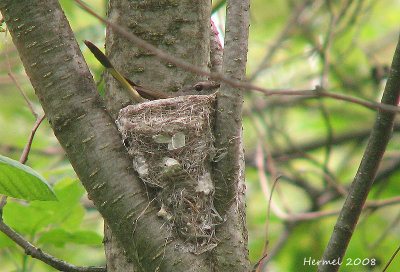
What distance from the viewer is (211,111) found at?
7.70ft

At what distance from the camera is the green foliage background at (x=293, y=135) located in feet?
10.1

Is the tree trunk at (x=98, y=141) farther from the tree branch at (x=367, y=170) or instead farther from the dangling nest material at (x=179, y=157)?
the tree branch at (x=367, y=170)

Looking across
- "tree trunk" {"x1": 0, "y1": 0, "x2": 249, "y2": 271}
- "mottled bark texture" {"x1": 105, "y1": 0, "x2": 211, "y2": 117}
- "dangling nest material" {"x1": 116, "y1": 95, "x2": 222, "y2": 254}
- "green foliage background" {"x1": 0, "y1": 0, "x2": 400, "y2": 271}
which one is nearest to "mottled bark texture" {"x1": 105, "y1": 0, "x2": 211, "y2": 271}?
"mottled bark texture" {"x1": 105, "y1": 0, "x2": 211, "y2": 117}

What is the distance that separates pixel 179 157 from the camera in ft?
7.54

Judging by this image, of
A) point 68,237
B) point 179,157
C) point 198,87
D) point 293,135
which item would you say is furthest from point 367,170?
point 293,135

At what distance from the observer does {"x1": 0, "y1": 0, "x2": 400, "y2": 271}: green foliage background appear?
3064 mm

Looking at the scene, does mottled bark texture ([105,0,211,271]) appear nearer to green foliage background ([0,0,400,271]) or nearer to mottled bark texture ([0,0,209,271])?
mottled bark texture ([0,0,209,271])

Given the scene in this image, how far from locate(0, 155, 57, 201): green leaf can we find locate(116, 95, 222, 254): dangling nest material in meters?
0.42

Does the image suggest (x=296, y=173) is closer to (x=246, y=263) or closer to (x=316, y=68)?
(x=316, y=68)

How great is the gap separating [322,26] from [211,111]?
3.79 metres

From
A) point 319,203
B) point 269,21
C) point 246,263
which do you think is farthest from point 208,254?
point 269,21

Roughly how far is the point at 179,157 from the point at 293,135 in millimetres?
4182

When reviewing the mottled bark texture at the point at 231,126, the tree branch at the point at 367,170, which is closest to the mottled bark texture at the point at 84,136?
the mottled bark texture at the point at 231,126

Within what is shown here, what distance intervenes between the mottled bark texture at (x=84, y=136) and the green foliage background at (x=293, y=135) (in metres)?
0.58
